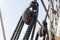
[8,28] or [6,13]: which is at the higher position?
[6,13]

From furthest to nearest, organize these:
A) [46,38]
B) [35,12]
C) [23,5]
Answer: [23,5], [46,38], [35,12]

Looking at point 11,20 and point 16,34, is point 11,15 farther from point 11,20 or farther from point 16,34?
point 16,34

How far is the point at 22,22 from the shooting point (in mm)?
470

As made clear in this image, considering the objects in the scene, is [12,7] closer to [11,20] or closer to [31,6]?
[11,20]

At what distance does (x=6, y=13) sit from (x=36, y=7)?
0.52m

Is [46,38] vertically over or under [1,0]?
under

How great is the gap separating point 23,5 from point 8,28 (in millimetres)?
202

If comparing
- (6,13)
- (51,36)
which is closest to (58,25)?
(51,36)

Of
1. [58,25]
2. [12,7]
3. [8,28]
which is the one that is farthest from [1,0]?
[58,25]

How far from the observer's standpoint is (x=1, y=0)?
2.84 feet

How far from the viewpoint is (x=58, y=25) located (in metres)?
0.88

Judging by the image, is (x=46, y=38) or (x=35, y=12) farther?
(x=46, y=38)

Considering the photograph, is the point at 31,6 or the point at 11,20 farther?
the point at 11,20

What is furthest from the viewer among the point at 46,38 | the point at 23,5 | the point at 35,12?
the point at 23,5
